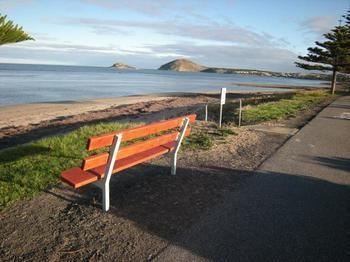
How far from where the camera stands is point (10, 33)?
5.58 meters

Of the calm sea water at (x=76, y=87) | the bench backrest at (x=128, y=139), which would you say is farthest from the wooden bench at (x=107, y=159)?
the calm sea water at (x=76, y=87)

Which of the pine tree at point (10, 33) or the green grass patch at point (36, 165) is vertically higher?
the pine tree at point (10, 33)

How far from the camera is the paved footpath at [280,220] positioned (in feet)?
11.3

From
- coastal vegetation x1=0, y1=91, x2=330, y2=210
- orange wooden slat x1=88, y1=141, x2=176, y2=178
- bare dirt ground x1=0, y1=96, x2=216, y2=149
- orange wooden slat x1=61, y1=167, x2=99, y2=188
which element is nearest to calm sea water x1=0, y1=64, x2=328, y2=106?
bare dirt ground x1=0, y1=96, x2=216, y2=149

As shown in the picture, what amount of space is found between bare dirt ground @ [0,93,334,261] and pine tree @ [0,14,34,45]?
245 centimetres

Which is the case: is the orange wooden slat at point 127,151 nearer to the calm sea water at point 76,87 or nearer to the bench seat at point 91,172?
the bench seat at point 91,172

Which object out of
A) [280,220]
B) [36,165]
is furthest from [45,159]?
[280,220]

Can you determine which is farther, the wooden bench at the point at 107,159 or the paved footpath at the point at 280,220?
the wooden bench at the point at 107,159

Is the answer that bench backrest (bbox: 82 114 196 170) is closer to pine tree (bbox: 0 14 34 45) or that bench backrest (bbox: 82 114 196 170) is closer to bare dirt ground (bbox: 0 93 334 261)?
bare dirt ground (bbox: 0 93 334 261)

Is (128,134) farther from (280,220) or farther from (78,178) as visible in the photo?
(280,220)

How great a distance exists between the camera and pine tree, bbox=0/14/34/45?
5375 mm

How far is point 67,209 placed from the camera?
172 inches

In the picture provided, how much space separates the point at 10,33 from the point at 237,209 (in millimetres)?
4243

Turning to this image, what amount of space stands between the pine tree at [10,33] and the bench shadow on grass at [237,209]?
268cm
